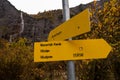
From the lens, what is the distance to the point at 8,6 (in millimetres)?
58438

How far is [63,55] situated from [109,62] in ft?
16.0

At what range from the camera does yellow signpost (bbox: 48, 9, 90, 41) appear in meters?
3.20

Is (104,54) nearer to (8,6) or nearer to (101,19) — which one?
(101,19)

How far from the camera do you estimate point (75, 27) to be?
337cm

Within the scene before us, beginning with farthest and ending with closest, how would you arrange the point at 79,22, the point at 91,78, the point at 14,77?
the point at 14,77 < the point at 91,78 < the point at 79,22

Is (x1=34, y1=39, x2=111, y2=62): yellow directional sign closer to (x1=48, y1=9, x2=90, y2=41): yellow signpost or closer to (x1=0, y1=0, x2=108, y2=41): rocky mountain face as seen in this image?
(x1=48, y1=9, x2=90, y2=41): yellow signpost

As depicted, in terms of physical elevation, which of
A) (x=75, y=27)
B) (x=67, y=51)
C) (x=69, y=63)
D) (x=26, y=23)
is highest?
(x=26, y=23)

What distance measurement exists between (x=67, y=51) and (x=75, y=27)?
237mm

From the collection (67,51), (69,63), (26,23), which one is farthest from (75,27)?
(26,23)

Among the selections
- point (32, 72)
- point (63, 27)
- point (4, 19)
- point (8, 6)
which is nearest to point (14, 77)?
point (32, 72)

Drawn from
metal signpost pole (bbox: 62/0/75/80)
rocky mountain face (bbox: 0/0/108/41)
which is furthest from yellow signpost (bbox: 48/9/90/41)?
rocky mountain face (bbox: 0/0/108/41)

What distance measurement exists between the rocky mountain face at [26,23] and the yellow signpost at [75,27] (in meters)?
40.9

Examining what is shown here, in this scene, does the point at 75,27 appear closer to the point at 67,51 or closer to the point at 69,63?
the point at 67,51

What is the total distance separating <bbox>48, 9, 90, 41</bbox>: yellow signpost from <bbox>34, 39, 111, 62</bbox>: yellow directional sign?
98 millimetres
